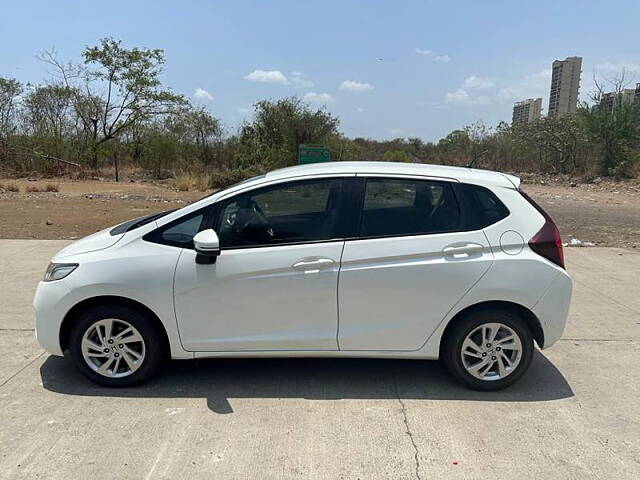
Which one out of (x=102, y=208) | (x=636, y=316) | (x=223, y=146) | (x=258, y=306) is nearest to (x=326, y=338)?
(x=258, y=306)

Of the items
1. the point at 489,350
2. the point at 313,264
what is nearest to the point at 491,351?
the point at 489,350

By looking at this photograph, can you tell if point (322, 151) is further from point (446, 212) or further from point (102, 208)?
point (446, 212)

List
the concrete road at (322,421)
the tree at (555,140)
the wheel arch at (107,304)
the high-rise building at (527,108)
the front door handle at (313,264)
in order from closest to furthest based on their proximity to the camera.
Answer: the concrete road at (322,421)
the front door handle at (313,264)
the wheel arch at (107,304)
the tree at (555,140)
the high-rise building at (527,108)

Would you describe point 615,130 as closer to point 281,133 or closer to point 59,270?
point 281,133

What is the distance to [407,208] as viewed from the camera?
12.6ft

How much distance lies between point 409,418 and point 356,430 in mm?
415

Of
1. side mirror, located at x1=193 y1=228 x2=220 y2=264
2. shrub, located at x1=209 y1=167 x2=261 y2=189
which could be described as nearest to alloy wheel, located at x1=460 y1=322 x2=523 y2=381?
side mirror, located at x1=193 y1=228 x2=220 y2=264

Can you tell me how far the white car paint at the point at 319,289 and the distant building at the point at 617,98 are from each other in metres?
26.9

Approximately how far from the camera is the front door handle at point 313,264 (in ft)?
11.9

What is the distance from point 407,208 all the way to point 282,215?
0.97m

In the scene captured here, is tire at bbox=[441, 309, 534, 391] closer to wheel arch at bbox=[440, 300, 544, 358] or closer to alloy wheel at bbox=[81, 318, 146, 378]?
wheel arch at bbox=[440, 300, 544, 358]

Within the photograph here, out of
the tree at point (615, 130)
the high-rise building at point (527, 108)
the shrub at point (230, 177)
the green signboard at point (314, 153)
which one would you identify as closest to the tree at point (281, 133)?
the shrub at point (230, 177)

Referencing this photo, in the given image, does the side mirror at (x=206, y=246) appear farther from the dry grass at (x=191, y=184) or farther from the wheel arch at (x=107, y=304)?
the dry grass at (x=191, y=184)

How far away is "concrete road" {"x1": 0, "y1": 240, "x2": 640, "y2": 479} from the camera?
9.61 feet
